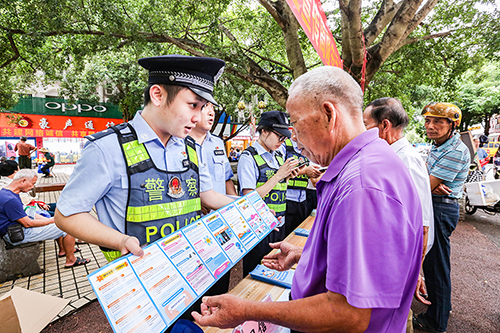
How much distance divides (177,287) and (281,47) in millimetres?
9760

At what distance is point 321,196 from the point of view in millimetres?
1007

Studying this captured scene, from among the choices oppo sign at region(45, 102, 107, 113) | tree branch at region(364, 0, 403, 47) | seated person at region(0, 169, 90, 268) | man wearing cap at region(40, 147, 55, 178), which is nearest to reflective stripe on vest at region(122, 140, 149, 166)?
seated person at region(0, 169, 90, 268)

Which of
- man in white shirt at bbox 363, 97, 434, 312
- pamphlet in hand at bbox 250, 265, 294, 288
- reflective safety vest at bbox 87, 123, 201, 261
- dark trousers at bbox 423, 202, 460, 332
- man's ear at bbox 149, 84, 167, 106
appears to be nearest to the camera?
reflective safety vest at bbox 87, 123, 201, 261

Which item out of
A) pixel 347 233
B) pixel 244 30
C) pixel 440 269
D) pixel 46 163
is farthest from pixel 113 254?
pixel 46 163

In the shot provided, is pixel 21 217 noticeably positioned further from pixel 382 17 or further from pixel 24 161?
pixel 24 161

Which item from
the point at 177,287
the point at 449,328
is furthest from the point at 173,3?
the point at 449,328

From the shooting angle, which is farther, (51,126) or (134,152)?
(51,126)

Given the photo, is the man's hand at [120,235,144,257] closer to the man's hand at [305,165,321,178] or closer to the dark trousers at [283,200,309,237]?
the man's hand at [305,165,321,178]

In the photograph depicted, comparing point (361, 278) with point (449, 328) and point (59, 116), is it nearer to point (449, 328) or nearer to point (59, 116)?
point (449, 328)

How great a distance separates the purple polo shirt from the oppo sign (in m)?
22.0

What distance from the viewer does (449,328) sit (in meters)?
2.91

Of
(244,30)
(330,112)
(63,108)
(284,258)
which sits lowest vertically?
(284,258)

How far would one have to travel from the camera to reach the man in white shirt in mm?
2094

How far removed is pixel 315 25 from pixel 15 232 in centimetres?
480
